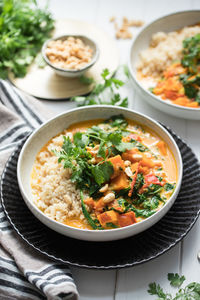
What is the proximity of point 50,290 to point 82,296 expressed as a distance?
0.31 metres

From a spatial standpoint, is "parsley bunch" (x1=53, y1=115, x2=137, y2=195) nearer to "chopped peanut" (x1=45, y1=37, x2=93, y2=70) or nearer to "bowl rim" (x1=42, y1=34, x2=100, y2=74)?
"bowl rim" (x1=42, y1=34, x2=100, y2=74)

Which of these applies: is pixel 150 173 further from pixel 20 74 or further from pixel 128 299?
pixel 20 74

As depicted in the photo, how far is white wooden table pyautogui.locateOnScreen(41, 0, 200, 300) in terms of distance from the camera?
9.98 ft

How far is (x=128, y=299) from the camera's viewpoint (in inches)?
117

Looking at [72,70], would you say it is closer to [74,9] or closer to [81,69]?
[81,69]

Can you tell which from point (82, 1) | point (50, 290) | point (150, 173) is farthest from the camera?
point (82, 1)

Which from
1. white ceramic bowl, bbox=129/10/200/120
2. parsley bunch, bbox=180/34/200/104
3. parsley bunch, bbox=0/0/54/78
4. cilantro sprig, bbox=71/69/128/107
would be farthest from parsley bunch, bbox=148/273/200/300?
parsley bunch, bbox=0/0/54/78

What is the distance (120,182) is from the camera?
3197 mm

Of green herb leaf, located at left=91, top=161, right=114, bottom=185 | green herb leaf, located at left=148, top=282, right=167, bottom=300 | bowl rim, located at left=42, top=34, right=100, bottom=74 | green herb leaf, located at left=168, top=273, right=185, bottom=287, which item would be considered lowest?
green herb leaf, located at left=168, top=273, right=185, bottom=287

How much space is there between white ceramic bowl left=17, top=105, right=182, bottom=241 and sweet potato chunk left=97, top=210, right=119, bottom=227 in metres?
0.12

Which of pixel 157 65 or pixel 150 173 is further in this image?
pixel 157 65

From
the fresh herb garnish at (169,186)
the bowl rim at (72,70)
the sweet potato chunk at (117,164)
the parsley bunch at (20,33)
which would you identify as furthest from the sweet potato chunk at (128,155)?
the parsley bunch at (20,33)

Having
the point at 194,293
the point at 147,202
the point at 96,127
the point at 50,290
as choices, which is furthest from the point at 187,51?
the point at 50,290

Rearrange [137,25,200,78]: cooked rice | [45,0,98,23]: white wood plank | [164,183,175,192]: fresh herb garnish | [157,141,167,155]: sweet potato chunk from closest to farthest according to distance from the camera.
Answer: [164,183,175,192]: fresh herb garnish
[157,141,167,155]: sweet potato chunk
[137,25,200,78]: cooked rice
[45,0,98,23]: white wood plank
